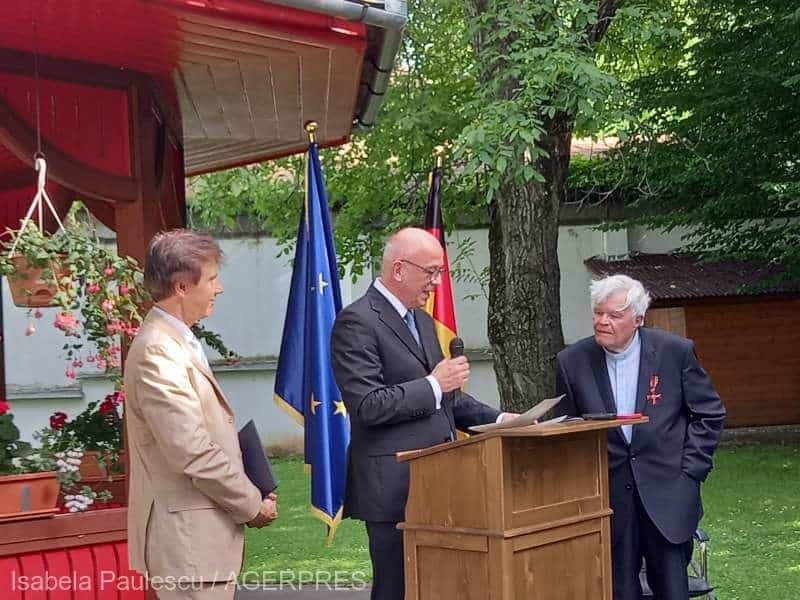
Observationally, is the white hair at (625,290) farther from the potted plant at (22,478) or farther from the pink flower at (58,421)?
the pink flower at (58,421)

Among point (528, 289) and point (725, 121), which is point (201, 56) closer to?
point (528, 289)

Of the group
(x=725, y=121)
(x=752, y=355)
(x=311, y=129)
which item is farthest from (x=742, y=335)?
(x=311, y=129)

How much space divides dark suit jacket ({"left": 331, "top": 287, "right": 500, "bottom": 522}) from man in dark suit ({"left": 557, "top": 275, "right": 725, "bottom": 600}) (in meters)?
0.81

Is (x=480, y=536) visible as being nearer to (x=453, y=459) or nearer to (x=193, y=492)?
(x=453, y=459)

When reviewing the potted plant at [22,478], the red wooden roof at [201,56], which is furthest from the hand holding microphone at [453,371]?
the potted plant at [22,478]

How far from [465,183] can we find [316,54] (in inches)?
245

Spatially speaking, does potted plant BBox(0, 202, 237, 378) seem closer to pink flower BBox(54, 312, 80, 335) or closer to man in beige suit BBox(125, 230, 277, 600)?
pink flower BBox(54, 312, 80, 335)

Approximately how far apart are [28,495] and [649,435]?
2.61 metres

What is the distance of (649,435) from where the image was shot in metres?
4.65

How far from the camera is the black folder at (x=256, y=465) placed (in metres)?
3.58

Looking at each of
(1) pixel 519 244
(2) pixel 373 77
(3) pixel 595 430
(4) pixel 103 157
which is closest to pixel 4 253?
(4) pixel 103 157

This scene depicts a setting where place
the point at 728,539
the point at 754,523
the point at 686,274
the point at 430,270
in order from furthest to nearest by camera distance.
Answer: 1. the point at 686,274
2. the point at 754,523
3. the point at 728,539
4. the point at 430,270

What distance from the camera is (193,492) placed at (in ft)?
11.1

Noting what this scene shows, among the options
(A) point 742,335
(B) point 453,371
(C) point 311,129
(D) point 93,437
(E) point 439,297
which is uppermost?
(C) point 311,129
